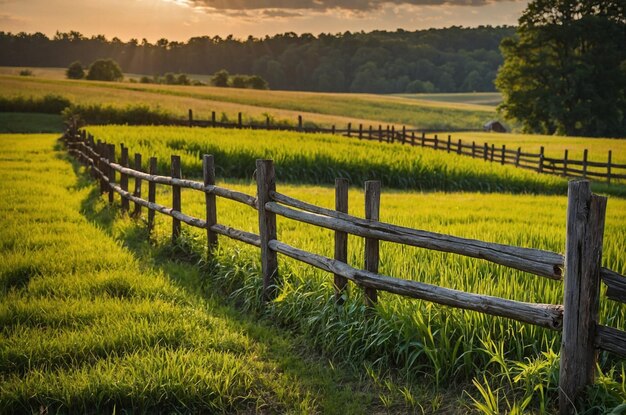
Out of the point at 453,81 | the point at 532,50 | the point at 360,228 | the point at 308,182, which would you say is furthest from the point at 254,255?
the point at 453,81

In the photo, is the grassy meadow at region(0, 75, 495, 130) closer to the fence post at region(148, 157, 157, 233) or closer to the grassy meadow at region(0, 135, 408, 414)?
the fence post at region(148, 157, 157, 233)

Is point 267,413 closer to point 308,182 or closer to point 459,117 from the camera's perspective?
point 308,182

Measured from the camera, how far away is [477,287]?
6270mm

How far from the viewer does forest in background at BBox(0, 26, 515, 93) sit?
14650 cm

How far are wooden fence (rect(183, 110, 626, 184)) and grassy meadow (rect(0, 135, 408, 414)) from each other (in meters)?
23.8

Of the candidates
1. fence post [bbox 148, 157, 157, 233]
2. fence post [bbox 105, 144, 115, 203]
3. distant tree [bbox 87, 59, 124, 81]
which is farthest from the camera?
distant tree [bbox 87, 59, 124, 81]

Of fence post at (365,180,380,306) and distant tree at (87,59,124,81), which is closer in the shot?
fence post at (365,180,380,306)

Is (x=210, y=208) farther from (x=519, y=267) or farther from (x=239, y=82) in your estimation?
(x=239, y=82)

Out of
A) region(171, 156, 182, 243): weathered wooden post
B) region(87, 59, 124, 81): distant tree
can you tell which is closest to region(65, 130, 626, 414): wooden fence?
region(171, 156, 182, 243): weathered wooden post

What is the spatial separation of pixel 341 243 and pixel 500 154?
34874 millimetres

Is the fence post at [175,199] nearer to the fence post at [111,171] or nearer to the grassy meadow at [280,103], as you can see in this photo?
the fence post at [111,171]

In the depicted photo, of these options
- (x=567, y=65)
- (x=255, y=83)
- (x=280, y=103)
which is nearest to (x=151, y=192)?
(x=567, y=65)

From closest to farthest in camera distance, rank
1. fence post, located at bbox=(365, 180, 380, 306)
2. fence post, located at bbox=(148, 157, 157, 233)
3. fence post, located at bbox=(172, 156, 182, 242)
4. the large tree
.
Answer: fence post, located at bbox=(365, 180, 380, 306), fence post, located at bbox=(172, 156, 182, 242), fence post, located at bbox=(148, 157, 157, 233), the large tree

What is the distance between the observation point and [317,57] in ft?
515
